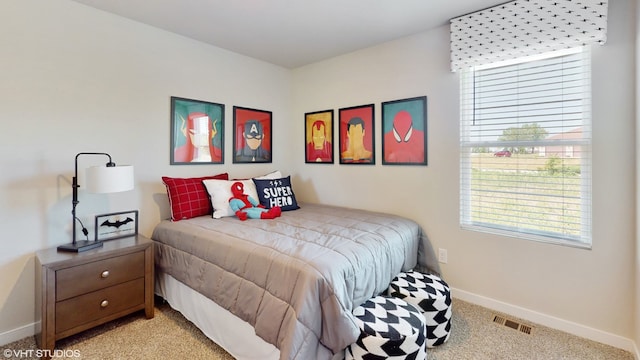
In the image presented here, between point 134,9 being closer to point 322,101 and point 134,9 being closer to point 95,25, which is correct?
point 95,25

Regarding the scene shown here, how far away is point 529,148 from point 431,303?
1.37 m

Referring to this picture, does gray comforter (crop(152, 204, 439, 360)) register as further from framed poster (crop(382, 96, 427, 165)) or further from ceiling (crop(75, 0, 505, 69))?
ceiling (crop(75, 0, 505, 69))

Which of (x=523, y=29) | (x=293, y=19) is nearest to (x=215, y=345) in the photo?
(x=293, y=19)

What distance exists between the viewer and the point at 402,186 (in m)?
2.85

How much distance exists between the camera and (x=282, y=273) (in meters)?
1.55

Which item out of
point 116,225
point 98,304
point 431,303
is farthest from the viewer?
point 116,225

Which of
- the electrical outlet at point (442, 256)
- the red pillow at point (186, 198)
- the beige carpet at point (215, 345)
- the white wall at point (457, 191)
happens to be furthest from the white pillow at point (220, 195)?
the electrical outlet at point (442, 256)

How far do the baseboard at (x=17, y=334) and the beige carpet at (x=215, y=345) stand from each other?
0.04 metres

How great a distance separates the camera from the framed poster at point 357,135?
3.06 metres

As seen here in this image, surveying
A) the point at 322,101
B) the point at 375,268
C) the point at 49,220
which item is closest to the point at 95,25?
the point at 49,220

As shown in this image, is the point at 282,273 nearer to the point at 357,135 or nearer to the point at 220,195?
the point at 220,195

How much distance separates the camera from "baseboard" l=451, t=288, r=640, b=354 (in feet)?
6.23

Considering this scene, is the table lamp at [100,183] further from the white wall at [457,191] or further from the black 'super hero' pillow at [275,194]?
the white wall at [457,191]

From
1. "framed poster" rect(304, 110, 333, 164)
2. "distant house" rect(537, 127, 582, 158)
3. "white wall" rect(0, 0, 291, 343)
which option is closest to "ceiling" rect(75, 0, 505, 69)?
"white wall" rect(0, 0, 291, 343)
